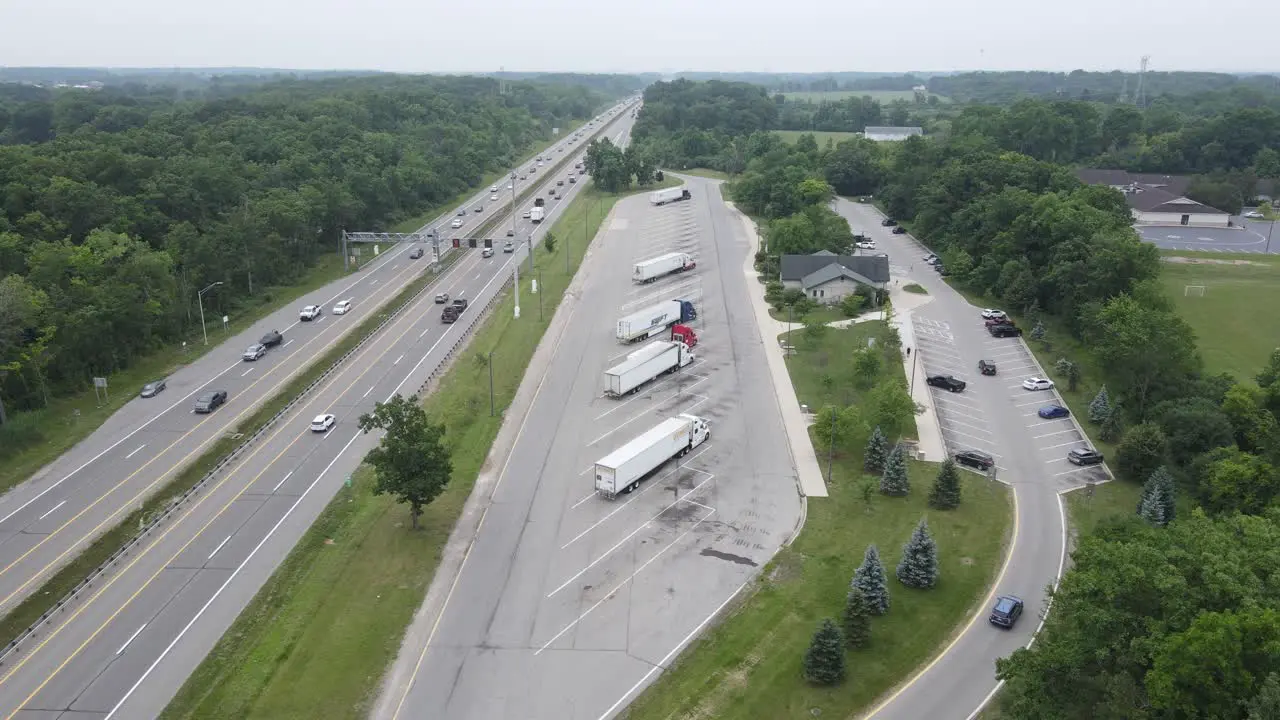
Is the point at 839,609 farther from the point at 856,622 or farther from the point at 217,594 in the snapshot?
the point at 217,594

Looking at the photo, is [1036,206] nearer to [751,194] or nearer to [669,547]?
[751,194]

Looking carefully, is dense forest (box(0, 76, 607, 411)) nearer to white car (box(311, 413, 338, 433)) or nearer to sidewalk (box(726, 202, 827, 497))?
white car (box(311, 413, 338, 433))

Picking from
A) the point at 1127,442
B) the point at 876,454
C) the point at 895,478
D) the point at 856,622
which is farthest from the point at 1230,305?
the point at 856,622

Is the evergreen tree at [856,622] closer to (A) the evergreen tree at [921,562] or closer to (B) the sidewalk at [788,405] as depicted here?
(A) the evergreen tree at [921,562]

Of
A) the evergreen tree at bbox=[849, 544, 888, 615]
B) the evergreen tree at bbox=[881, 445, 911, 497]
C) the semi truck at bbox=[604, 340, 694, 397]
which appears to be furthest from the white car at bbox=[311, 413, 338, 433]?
the evergreen tree at bbox=[849, 544, 888, 615]

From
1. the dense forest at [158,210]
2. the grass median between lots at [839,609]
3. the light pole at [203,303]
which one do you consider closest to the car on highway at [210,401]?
the dense forest at [158,210]

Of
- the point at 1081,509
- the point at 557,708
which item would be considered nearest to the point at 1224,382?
the point at 1081,509
